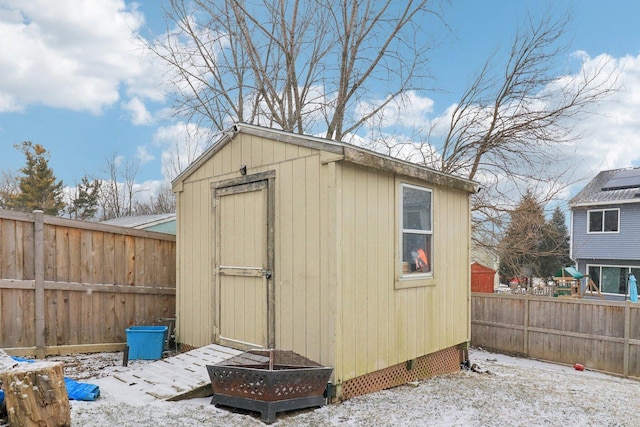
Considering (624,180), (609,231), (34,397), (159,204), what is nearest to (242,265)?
(34,397)

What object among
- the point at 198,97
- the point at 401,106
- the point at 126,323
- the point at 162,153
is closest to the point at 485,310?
the point at 401,106

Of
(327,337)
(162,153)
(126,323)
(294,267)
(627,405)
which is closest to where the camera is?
(327,337)

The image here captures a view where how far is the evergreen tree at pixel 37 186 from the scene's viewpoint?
21.2 meters

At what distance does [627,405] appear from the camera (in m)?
4.46

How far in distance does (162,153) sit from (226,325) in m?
14.8

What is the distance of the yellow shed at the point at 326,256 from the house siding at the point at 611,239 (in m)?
15.4

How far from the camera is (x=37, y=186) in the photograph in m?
21.4

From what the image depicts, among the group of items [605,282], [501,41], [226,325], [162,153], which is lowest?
[605,282]

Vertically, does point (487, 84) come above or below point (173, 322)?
above

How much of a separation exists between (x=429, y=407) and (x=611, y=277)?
1822 centimetres

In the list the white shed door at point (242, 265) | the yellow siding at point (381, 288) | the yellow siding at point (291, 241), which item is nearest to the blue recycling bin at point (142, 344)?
the yellow siding at point (291, 241)

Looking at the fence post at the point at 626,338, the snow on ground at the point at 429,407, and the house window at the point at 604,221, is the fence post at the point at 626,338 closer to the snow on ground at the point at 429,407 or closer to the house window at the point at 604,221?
the snow on ground at the point at 429,407

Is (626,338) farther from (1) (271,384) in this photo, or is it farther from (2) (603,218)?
(2) (603,218)

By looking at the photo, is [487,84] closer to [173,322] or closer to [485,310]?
[485,310]
